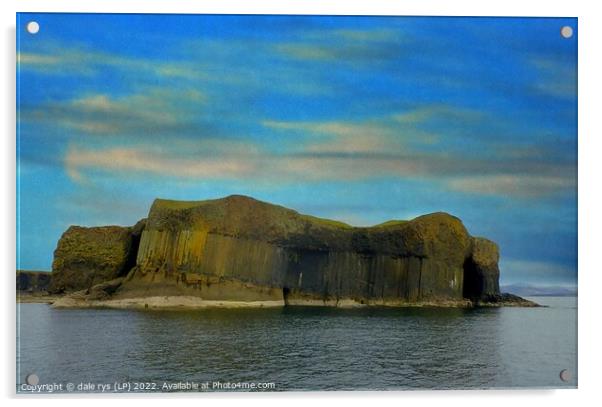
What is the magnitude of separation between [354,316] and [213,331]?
5.28m

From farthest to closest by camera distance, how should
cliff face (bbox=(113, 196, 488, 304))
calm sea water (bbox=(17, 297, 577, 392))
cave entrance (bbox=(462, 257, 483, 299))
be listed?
cave entrance (bbox=(462, 257, 483, 299)), cliff face (bbox=(113, 196, 488, 304)), calm sea water (bbox=(17, 297, 577, 392))

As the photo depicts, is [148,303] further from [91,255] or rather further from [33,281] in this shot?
[33,281]

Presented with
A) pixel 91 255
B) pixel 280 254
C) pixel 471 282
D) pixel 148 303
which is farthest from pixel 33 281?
pixel 471 282

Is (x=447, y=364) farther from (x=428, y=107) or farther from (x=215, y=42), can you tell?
(x=215, y=42)

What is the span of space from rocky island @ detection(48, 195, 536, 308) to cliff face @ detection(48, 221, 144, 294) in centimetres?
4

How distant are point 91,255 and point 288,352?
20.0ft

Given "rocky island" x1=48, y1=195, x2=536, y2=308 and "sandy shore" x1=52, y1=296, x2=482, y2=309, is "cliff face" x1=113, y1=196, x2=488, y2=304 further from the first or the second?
"sandy shore" x1=52, y1=296, x2=482, y2=309

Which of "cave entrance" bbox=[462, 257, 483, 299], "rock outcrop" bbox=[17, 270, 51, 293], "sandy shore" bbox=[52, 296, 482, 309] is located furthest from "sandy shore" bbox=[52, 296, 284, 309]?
"cave entrance" bbox=[462, 257, 483, 299]

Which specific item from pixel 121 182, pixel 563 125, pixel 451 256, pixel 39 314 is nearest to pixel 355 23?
pixel 563 125

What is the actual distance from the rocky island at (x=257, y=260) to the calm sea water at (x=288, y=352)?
1144 mm

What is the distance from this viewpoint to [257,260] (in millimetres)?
22234

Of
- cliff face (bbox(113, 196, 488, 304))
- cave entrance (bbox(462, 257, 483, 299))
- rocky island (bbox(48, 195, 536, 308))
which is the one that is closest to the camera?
rocky island (bbox(48, 195, 536, 308))

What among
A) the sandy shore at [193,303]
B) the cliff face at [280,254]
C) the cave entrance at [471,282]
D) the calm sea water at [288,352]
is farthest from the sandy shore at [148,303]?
the cave entrance at [471,282]

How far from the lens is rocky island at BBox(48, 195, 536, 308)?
18.7 m
